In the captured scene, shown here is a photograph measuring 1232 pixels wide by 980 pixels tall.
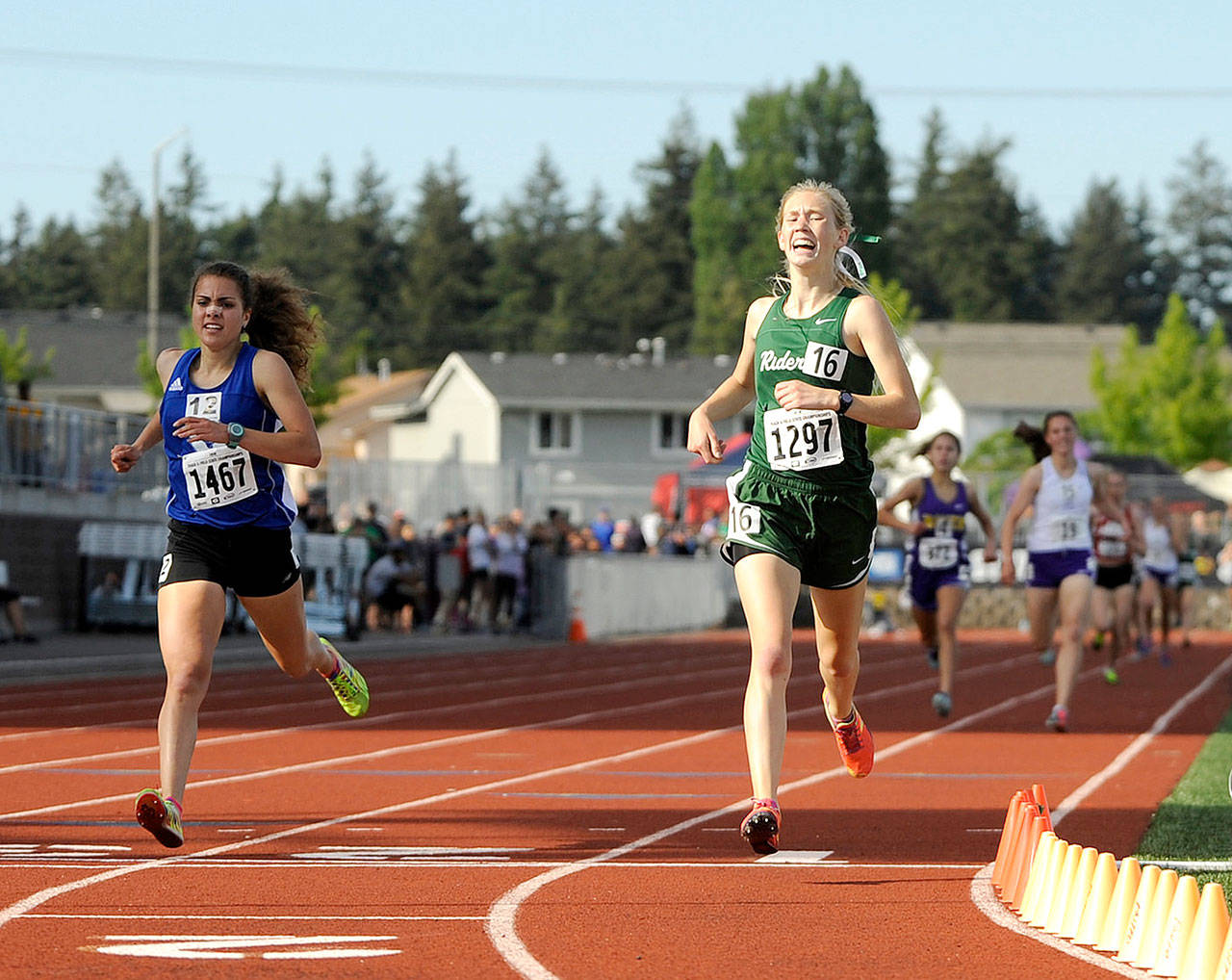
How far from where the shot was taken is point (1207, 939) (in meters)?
4.66

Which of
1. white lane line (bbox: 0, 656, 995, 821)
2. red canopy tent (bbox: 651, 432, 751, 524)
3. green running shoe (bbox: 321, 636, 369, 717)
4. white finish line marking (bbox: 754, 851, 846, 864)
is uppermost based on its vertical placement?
red canopy tent (bbox: 651, 432, 751, 524)

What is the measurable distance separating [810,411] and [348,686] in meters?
2.72

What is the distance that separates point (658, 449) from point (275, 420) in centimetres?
6651

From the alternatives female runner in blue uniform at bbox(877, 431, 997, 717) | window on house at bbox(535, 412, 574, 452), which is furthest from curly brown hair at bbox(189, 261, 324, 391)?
window on house at bbox(535, 412, 574, 452)

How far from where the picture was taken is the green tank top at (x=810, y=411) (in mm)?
7336

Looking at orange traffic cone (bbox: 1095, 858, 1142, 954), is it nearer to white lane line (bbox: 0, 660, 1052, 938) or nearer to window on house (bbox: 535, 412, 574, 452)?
white lane line (bbox: 0, 660, 1052, 938)

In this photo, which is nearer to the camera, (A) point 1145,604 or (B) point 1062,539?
(B) point 1062,539

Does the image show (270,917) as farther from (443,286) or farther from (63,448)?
(443,286)

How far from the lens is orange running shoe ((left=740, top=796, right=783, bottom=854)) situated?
675 cm

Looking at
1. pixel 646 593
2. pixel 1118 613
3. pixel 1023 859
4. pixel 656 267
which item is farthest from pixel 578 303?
pixel 1023 859

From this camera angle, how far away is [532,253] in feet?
395

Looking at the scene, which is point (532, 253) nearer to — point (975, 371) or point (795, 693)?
point (975, 371)

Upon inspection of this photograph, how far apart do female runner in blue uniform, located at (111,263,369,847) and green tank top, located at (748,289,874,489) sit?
160 cm

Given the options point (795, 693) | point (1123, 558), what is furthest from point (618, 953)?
point (1123, 558)
